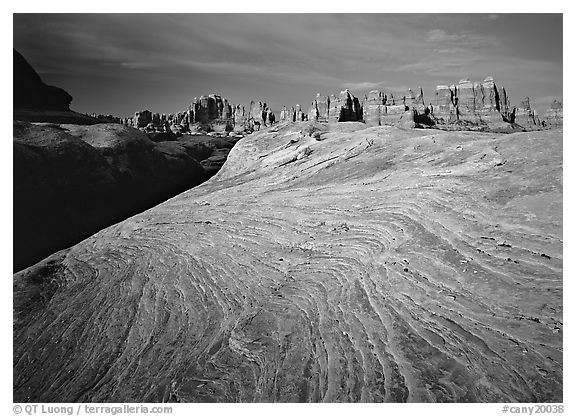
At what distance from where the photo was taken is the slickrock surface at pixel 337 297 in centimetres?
462

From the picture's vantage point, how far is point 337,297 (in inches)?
227

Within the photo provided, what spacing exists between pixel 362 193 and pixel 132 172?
1327 centimetres

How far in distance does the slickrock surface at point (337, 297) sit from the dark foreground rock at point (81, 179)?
3.07 meters

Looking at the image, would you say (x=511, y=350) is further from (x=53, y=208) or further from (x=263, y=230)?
(x=53, y=208)

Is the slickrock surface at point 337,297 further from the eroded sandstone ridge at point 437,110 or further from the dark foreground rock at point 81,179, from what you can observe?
the eroded sandstone ridge at point 437,110

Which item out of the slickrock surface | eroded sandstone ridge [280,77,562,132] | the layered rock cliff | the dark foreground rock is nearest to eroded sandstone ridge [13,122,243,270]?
the dark foreground rock

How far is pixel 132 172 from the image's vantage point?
58.0 ft

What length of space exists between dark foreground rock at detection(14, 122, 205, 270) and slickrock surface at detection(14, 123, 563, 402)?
10.1 ft

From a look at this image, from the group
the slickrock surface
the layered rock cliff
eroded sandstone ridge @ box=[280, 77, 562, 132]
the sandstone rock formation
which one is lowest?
the slickrock surface

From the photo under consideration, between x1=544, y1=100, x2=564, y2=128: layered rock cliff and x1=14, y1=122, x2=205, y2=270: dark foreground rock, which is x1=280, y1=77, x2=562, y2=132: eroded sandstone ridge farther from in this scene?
x1=544, y1=100, x2=564, y2=128: layered rock cliff

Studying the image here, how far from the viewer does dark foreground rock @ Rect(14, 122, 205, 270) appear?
11.5 m

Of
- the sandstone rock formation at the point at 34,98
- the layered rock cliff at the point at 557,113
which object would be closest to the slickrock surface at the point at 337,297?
the layered rock cliff at the point at 557,113
